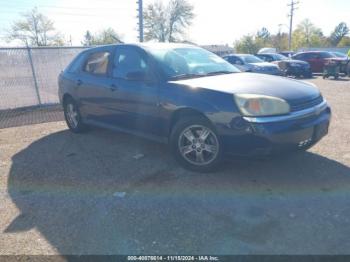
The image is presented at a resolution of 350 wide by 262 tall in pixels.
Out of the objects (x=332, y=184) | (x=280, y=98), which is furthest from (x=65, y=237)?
(x=332, y=184)

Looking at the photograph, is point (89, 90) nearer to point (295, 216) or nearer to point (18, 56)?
point (295, 216)

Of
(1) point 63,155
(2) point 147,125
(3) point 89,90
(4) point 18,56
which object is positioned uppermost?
(4) point 18,56

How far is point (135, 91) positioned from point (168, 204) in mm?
1780

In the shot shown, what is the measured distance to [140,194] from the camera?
3.40 metres

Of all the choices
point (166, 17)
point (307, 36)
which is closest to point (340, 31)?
point (307, 36)

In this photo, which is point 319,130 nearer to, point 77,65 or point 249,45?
point 77,65

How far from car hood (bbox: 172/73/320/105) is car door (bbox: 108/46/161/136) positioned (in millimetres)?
445

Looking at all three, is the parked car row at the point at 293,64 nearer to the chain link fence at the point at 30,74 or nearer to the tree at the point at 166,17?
the chain link fence at the point at 30,74

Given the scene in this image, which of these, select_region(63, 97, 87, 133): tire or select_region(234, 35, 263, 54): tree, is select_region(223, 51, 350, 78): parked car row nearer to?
select_region(63, 97, 87, 133): tire

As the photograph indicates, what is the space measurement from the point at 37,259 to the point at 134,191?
1.27 m

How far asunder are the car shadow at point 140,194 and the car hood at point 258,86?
0.78 metres

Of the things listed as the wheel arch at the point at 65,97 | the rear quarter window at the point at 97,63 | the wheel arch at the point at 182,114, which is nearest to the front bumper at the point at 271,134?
the wheel arch at the point at 182,114

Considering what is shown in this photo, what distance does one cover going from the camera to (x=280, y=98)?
132 inches

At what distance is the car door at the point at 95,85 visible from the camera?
15.8ft
